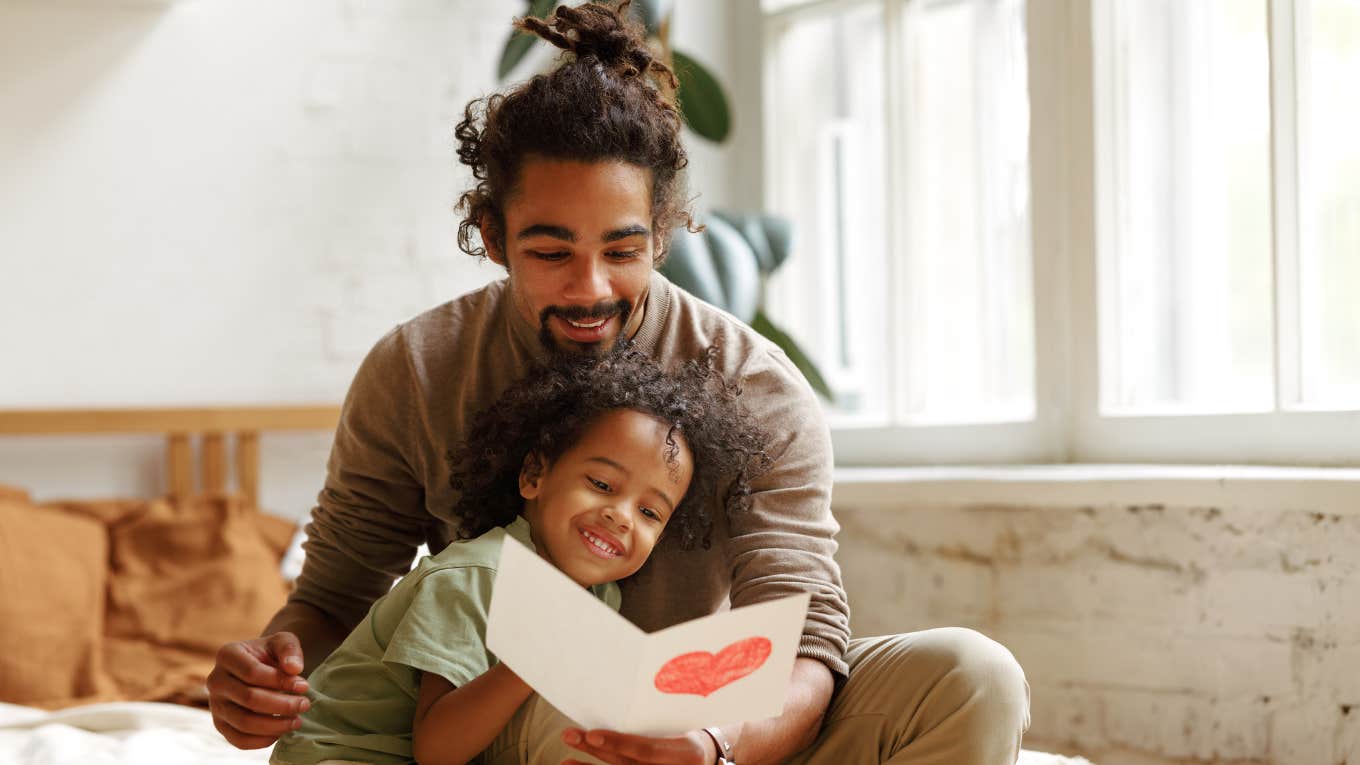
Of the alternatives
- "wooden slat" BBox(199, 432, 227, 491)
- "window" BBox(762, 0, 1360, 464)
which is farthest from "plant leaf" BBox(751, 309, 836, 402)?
"wooden slat" BBox(199, 432, 227, 491)

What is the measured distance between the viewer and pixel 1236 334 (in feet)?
8.79

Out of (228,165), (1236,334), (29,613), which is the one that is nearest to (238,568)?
(29,613)

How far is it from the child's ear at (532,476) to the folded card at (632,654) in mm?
326

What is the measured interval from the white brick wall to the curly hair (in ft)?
2.87

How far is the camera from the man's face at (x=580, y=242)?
52.6 inches

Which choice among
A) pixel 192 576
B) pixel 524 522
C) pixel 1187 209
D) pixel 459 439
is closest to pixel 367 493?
pixel 459 439

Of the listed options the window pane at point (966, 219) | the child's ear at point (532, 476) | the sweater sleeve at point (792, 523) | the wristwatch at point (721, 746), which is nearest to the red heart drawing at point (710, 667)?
the wristwatch at point (721, 746)

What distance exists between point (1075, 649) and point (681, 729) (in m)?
1.09

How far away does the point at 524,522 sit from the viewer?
54.7 inches

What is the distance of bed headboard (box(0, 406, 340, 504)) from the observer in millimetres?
2412

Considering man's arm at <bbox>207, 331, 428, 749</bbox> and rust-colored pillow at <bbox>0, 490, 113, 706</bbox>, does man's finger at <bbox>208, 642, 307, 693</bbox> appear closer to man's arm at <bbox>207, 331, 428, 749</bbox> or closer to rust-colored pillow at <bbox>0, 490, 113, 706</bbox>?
man's arm at <bbox>207, 331, 428, 749</bbox>

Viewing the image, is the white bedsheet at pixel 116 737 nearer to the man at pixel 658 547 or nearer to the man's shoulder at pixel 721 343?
the man at pixel 658 547

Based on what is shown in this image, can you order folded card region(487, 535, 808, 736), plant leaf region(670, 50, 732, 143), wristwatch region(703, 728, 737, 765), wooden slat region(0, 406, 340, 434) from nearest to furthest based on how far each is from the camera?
1. folded card region(487, 535, 808, 736)
2. wristwatch region(703, 728, 737, 765)
3. wooden slat region(0, 406, 340, 434)
4. plant leaf region(670, 50, 732, 143)

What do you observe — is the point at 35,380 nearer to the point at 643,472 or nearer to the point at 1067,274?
the point at 643,472
